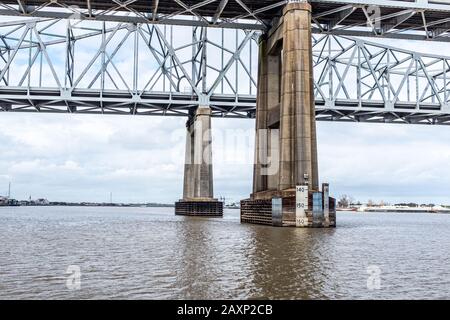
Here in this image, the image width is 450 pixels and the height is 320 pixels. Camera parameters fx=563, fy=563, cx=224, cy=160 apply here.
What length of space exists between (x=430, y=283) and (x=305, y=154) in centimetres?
2764

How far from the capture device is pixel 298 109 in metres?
44.5

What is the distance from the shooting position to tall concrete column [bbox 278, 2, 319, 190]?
44312 mm

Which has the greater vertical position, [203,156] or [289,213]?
[203,156]

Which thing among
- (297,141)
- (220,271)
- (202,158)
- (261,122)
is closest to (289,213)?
(297,141)

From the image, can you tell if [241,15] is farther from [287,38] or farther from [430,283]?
[430,283]

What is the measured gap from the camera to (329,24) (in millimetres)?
55531

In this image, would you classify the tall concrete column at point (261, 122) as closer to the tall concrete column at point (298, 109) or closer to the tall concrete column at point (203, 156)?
the tall concrete column at point (298, 109)

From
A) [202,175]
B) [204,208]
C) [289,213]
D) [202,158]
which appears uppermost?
[202,158]

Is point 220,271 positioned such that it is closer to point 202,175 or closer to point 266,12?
point 266,12

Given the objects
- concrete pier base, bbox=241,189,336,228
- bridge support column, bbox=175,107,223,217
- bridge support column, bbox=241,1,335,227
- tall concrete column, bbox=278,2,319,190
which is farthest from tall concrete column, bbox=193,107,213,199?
tall concrete column, bbox=278,2,319,190

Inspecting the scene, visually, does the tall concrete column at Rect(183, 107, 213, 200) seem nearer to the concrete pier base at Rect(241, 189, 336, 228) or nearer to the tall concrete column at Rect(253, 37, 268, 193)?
the tall concrete column at Rect(253, 37, 268, 193)

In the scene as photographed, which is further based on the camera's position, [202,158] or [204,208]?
[204,208]
